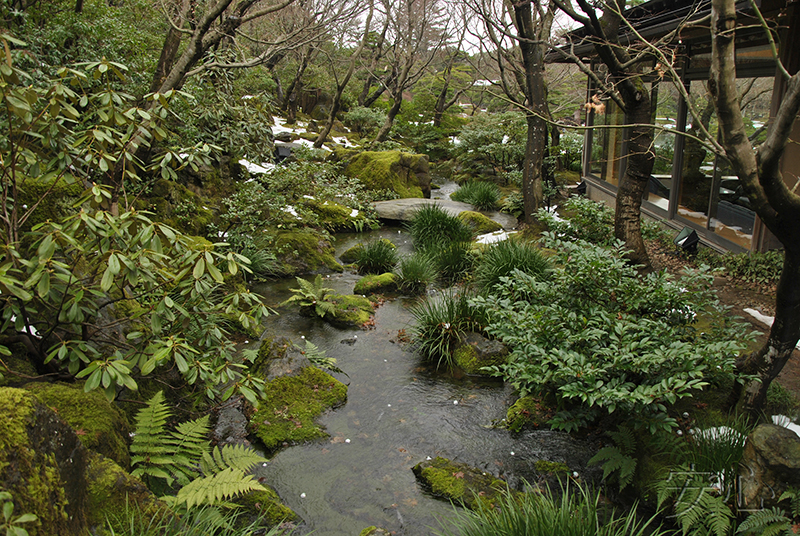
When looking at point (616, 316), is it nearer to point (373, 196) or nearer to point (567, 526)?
point (567, 526)

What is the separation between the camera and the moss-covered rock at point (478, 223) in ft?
38.4

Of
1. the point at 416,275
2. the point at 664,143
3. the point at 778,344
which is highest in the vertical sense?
the point at 664,143

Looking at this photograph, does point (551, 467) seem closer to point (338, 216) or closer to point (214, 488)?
point (214, 488)

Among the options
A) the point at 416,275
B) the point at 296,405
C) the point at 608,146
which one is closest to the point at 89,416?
the point at 296,405

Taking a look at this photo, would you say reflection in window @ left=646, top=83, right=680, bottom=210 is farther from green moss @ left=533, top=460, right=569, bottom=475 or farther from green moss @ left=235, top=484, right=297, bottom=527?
green moss @ left=235, top=484, right=297, bottom=527

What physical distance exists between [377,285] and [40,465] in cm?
657

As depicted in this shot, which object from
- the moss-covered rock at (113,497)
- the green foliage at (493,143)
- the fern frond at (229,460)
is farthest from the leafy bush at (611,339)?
the green foliage at (493,143)

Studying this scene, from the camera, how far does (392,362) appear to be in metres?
6.39

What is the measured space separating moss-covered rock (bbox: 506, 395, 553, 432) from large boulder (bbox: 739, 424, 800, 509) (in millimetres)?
1823

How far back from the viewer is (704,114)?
29.6 ft

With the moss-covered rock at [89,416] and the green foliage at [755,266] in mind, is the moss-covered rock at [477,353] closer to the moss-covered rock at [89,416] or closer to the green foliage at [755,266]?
the green foliage at [755,266]

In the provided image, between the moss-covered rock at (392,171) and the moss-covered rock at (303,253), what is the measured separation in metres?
5.12

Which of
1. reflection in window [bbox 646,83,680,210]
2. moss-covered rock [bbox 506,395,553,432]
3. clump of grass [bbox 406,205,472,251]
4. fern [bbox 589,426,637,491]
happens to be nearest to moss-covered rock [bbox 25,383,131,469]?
moss-covered rock [bbox 506,395,553,432]

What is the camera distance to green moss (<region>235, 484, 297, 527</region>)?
3.59m
